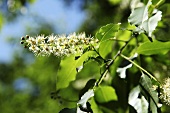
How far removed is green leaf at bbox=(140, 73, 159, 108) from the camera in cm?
115

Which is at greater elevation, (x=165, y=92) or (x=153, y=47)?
(x=153, y=47)

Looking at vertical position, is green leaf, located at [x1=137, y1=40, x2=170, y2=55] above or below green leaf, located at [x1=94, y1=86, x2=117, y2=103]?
above

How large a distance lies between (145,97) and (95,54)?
21 cm

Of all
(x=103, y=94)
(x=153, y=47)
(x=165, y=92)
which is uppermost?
(x=153, y=47)

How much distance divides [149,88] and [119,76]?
0.83ft

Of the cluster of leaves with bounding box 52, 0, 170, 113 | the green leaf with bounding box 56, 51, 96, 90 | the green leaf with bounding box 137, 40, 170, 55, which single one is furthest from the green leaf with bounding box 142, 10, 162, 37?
the green leaf with bounding box 56, 51, 96, 90

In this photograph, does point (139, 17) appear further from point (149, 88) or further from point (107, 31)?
point (149, 88)

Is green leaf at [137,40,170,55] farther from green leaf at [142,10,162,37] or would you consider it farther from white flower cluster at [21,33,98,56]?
white flower cluster at [21,33,98,56]

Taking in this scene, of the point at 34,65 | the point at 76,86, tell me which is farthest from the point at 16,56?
the point at 76,86

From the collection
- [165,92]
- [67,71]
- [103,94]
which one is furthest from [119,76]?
[165,92]

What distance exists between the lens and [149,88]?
3.84 feet

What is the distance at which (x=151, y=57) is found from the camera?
165cm

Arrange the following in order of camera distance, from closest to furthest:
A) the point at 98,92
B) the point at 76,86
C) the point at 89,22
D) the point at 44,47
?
the point at 44,47 < the point at 98,92 < the point at 76,86 < the point at 89,22

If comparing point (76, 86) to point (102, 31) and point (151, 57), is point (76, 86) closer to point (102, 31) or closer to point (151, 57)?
point (151, 57)
